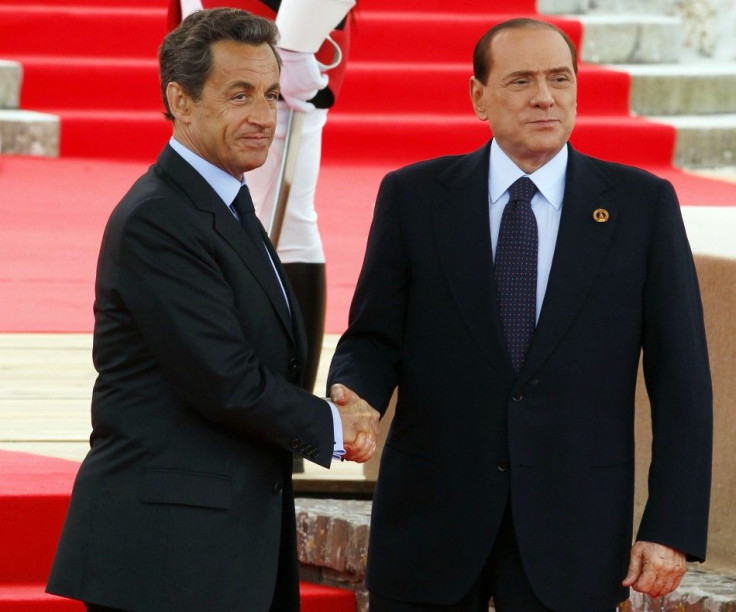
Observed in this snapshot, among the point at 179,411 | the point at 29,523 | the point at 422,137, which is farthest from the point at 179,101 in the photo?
the point at 422,137

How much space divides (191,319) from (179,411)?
143 millimetres

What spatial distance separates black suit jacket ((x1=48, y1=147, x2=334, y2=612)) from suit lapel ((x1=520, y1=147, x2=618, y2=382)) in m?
0.33

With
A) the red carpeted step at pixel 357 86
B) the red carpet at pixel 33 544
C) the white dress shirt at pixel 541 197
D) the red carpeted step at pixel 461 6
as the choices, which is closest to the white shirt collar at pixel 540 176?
the white dress shirt at pixel 541 197

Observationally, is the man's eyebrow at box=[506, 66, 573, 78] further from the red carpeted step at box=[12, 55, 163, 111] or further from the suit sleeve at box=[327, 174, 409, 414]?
the red carpeted step at box=[12, 55, 163, 111]

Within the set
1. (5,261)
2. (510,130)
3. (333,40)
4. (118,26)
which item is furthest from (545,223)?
(118,26)

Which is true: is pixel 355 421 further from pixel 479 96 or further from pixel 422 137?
pixel 422 137

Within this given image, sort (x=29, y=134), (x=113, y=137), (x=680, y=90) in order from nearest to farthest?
(x=29, y=134) < (x=113, y=137) < (x=680, y=90)

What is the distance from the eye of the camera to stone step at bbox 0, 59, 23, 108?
7922 millimetres

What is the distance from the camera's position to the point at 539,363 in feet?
7.61

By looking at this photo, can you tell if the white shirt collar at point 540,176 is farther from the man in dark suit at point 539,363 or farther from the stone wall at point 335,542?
the stone wall at point 335,542

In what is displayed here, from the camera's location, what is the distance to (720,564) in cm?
311

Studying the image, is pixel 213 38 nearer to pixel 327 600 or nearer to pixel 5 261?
pixel 327 600

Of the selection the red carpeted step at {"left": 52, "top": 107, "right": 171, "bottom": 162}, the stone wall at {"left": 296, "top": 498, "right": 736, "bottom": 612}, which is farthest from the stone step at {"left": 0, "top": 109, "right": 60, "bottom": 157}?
the stone wall at {"left": 296, "top": 498, "right": 736, "bottom": 612}

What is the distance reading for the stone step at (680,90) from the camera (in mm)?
8664
